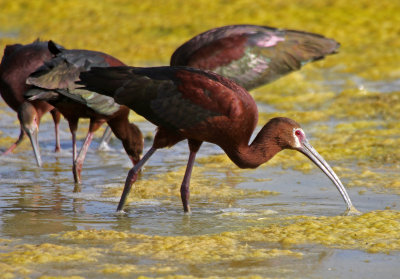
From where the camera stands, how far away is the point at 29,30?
1537 cm

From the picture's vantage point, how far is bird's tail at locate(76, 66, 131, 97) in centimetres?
587

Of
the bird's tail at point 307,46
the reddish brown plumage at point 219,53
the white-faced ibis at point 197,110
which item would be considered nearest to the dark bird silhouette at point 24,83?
the reddish brown plumage at point 219,53

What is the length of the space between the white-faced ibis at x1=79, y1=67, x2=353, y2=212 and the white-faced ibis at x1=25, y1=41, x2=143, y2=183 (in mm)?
763

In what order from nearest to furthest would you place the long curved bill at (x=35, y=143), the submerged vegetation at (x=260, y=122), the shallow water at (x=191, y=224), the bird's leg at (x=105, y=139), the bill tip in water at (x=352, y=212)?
1. the shallow water at (x=191, y=224)
2. the submerged vegetation at (x=260, y=122)
3. the bill tip in water at (x=352, y=212)
4. the long curved bill at (x=35, y=143)
5. the bird's leg at (x=105, y=139)

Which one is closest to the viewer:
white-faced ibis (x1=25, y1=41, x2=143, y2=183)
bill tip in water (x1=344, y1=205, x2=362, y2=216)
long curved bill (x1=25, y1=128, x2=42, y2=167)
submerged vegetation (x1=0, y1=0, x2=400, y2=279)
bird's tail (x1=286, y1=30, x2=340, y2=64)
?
submerged vegetation (x1=0, y1=0, x2=400, y2=279)

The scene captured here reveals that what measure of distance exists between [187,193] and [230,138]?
1.93 ft

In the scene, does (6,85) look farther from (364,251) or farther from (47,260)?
(364,251)

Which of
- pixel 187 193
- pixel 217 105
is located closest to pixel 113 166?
pixel 187 193

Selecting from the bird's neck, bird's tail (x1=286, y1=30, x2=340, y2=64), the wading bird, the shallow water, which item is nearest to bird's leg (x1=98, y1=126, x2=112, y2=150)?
the wading bird

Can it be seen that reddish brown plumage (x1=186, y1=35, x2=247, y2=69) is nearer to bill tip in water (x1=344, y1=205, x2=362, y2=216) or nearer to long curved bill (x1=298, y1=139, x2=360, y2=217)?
long curved bill (x1=298, y1=139, x2=360, y2=217)

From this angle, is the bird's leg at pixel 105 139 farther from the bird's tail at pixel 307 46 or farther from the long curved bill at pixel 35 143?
the bird's tail at pixel 307 46

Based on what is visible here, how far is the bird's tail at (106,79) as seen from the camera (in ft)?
19.2

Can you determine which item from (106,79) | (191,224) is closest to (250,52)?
(106,79)

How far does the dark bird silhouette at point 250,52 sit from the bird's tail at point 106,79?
6.58 feet
